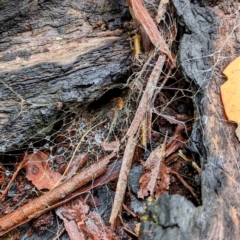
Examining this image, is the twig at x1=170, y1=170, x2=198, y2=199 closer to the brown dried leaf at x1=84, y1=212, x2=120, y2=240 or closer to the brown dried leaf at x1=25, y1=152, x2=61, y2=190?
the brown dried leaf at x1=84, y1=212, x2=120, y2=240

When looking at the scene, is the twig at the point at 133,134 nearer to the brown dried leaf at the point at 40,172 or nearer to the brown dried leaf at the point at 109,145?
the brown dried leaf at the point at 109,145

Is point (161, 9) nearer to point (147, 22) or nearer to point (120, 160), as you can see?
point (147, 22)

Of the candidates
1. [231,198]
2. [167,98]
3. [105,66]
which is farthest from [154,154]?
[105,66]

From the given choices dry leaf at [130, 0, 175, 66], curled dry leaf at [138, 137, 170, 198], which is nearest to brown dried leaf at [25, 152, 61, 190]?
curled dry leaf at [138, 137, 170, 198]

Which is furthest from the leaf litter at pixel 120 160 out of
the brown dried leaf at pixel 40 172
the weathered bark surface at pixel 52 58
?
the weathered bark surface at pixel 52 58

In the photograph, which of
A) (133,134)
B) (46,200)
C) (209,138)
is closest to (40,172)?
(46,200)

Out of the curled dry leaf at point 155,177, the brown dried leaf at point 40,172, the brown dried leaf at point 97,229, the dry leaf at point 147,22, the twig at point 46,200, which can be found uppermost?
the dry leaf at point 147,22
